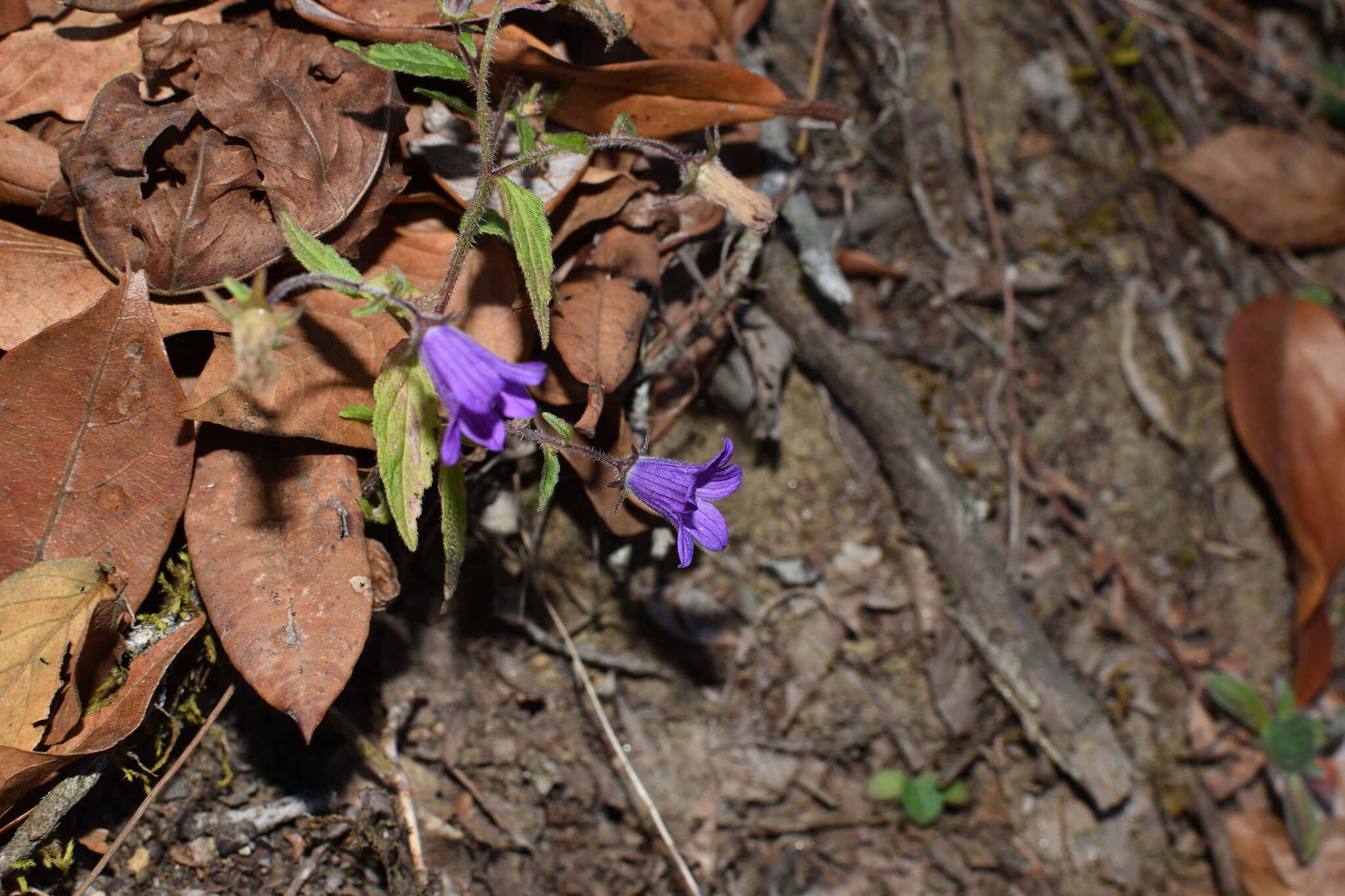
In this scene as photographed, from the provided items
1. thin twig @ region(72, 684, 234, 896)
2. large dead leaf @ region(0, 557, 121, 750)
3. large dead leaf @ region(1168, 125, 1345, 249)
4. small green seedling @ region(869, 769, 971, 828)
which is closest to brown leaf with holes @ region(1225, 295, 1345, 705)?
large dead leaf @ region(1168, 125, 1345, 249)

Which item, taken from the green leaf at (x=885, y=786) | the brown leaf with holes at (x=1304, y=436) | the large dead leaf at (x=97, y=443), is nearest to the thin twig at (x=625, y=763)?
the green leaf at (x=885, y=786)

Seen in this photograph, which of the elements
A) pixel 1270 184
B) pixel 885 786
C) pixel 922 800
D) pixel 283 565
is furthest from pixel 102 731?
pixel 1270 184

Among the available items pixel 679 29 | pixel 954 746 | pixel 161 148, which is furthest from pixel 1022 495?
pixel 161 148

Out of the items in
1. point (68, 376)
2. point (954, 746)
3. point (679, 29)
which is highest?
point (679, 29)

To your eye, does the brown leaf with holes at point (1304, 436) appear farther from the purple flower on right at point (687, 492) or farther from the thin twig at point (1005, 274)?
the purple flower on right at point (687, 492)

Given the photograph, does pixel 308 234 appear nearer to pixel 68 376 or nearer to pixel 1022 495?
pixel 68 376

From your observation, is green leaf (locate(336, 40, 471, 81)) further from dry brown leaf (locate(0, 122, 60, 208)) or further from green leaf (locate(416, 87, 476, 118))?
dry brown leaf (locate(0, 122, 60, 208))

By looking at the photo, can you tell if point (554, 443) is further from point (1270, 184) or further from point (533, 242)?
point (1270, 184)
